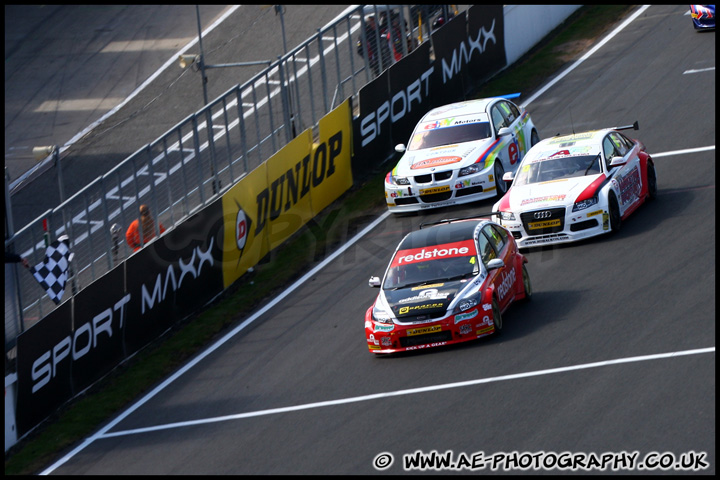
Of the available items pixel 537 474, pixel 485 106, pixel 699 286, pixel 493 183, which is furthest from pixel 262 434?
pixel 485 106

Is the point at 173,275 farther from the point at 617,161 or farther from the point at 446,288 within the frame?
the point at 617,161

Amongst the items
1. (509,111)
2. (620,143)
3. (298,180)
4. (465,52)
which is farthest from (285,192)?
(465,52)

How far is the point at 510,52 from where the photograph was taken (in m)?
30.8

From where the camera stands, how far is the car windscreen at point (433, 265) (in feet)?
53.7

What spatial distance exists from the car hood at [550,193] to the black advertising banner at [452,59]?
896 cm

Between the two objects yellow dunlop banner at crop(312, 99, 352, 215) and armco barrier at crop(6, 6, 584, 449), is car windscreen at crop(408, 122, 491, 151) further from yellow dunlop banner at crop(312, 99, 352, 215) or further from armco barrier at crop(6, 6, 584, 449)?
armco barrier at crop(6, 6, 584, 449)

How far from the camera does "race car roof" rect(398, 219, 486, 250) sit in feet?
56.0

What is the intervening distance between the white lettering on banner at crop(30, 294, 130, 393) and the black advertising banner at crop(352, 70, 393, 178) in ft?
25.8

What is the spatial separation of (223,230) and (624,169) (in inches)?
291

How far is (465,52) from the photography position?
29.0 m

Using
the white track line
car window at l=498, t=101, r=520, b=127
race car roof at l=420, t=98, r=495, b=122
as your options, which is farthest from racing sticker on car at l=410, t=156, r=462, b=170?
the white track line

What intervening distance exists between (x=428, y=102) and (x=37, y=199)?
1012 cm

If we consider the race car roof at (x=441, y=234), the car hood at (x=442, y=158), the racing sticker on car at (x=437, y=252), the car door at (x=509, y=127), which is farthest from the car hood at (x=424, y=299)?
the car door at (x=509, y=127)

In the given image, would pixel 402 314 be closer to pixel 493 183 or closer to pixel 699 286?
pixel 699 286
